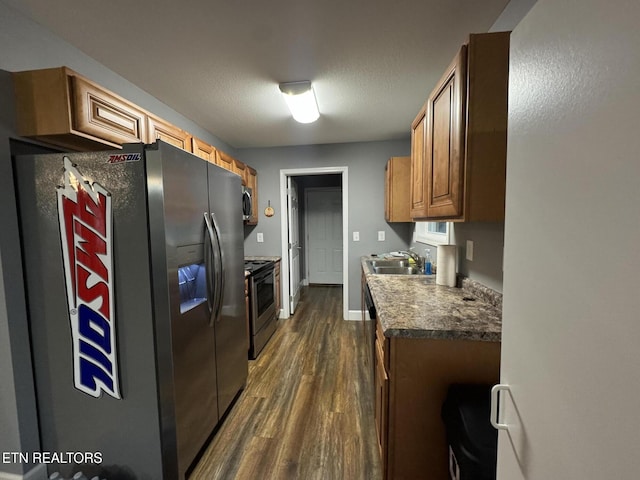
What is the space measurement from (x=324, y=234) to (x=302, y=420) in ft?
13.2

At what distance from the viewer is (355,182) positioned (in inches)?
140

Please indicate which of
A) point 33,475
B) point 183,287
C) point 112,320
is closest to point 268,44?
point 183,287

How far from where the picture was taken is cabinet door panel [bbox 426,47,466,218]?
3.76ft

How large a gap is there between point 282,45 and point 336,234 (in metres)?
4.16

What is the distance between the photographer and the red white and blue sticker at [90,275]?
1.22 m

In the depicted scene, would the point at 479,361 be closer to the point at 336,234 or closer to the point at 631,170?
the point at 631,170

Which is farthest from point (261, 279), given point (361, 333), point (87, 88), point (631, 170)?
point (631, 170)

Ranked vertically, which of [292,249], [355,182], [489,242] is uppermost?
[355,182]

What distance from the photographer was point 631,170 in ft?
1.18

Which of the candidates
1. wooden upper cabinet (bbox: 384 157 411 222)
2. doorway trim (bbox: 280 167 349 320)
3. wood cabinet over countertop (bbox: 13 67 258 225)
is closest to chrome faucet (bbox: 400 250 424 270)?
wooden upper cabinet (bbox: 384 157 411 222)

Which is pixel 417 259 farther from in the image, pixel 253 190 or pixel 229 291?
pixel 253 190

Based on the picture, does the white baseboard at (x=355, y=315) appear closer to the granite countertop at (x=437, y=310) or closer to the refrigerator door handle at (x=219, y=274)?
the granite countertop at (x=437, y=310)
